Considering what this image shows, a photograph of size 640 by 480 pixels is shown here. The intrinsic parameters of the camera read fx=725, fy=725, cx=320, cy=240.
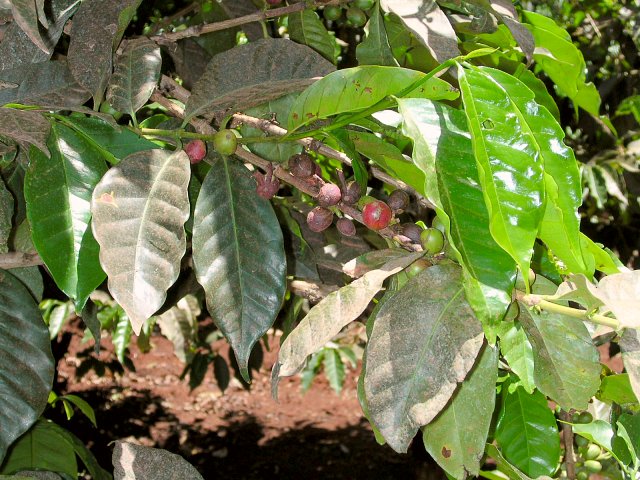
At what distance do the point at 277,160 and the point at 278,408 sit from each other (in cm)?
341

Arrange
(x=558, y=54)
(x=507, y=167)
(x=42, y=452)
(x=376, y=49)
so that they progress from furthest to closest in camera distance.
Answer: (x=42, y=452) → (x=558, y=54) → (x=376, y=49) → (x=507, y=167)

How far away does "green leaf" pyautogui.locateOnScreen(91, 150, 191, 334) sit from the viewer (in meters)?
0.65

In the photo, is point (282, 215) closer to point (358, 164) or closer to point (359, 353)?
point (358, 164)

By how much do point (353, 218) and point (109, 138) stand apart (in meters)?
0.28

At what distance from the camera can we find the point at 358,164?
31.5 inches

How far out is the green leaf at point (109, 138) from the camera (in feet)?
2.54

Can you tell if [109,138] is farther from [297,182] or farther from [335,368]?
[335,368]

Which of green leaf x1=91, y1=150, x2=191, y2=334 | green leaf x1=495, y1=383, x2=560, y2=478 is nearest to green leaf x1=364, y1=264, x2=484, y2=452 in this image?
green leaf x1=91, y1=150, x2=191, y2=334

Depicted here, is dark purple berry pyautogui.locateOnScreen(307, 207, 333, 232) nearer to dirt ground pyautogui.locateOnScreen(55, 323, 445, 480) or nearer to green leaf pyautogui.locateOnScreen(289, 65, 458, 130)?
green leaf pyautogui.locateOnScreen(289, 65, 458, 130)

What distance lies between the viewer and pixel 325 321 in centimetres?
61

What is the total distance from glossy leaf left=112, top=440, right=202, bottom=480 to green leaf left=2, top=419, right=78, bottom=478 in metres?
0.43

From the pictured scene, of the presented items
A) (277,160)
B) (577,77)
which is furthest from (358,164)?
(577,77)

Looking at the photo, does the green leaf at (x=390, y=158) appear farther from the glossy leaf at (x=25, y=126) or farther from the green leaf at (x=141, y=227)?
the glossy leaf at (x=25, y=126)

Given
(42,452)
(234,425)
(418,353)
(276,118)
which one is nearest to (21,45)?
(276,118)
